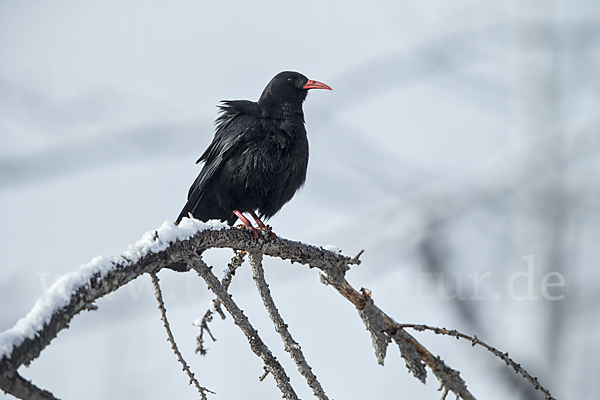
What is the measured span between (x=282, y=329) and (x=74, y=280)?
1.33 metres

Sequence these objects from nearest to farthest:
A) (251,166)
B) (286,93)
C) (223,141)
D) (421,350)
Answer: (421,350), (251,166), (223,141), (286,93)

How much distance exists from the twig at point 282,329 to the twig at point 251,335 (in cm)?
17

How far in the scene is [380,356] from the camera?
3.03 meters

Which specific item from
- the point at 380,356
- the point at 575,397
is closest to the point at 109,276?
the point at 380,356

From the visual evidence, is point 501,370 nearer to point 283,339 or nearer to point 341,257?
point 341,257

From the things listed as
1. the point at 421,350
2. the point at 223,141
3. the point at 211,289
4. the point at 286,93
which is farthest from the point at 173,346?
the point at 286,93

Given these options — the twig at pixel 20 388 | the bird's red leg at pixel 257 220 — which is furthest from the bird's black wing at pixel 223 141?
→ the twig at pixel 20 388

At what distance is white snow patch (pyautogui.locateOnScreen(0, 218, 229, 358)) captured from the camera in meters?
1.42

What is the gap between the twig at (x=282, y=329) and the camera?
8.37 feet

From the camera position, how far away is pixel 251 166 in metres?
4.60

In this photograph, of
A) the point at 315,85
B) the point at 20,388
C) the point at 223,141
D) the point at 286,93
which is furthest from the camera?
the point at 315,85

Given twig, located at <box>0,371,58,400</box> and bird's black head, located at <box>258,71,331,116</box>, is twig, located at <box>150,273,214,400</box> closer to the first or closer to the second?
twig, located at <box>0,371,58,400</box>

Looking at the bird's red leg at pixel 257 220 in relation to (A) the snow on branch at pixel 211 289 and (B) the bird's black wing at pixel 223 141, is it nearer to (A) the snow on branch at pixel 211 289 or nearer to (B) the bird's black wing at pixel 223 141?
(B) the bird's black wing at pixel 223 141

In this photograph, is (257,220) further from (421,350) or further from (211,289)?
(211,289)
